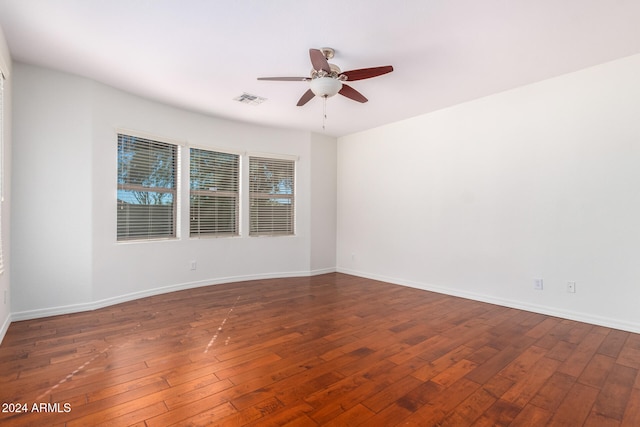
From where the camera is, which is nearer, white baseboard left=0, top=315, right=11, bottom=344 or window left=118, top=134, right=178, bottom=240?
white baseboard left=0, top=315, right=11, bottom=344

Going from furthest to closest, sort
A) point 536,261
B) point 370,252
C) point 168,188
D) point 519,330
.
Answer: point 370,252 < point 168,188 < point 536,261 < point 519,330

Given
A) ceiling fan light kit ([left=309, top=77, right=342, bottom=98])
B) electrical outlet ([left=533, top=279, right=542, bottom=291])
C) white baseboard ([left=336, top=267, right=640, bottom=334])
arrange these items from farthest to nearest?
electrical outlet ([left=533, top=279, right=542, bottom=291]) → white baseboard ([left=336, top=267, right=640, bottom=334]) → ceiling fan light kit ([left=309, top=77, right=342, bottom=98])

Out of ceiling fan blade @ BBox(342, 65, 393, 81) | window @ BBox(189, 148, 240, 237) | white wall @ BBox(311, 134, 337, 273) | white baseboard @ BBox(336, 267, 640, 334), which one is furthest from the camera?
white wall @ BBox(311, 134, 337, 273)

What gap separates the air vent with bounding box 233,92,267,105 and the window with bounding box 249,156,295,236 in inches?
50.3

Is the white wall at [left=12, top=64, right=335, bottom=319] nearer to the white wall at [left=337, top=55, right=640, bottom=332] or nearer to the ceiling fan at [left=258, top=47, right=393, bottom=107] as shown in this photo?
the ceiling fan at [left=258, top=47, right=393, bottom=107]

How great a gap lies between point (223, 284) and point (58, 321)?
206 centimetres

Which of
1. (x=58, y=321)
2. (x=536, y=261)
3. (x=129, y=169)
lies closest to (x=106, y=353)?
(x=58, y=321)

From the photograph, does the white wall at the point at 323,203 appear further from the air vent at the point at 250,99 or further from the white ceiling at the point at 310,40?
the white ceiling at the point at 310,40

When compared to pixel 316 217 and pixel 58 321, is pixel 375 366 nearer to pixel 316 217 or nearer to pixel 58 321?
pixel 58 321

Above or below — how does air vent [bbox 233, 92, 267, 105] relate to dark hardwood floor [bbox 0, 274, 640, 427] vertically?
above

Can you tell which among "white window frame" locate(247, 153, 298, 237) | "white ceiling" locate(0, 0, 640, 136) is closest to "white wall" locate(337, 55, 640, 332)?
"white ceiling" locate(0, 0, 640, 136)

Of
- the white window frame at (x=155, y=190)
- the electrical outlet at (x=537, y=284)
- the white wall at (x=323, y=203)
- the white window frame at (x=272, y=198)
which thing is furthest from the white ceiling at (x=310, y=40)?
the electrical outlet at (x=537, y=284)

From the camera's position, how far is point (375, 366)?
7.59 ft

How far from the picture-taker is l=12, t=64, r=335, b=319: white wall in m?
3.26
